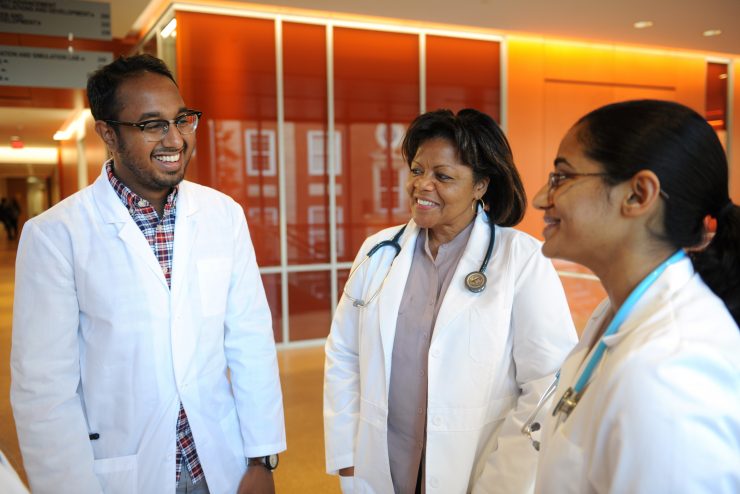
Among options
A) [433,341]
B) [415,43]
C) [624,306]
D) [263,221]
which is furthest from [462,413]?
[415,43]

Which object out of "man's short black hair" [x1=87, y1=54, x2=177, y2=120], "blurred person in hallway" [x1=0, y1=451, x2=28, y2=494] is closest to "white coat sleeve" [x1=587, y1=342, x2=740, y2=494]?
"blurred person in hallway" [x1=0, y1=451, x2=28, y2=494]

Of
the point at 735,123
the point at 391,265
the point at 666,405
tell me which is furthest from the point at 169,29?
the point at 735,123

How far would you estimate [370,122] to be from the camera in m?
5.91

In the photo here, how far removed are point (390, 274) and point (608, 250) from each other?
2.76 ft

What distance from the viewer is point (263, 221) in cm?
558

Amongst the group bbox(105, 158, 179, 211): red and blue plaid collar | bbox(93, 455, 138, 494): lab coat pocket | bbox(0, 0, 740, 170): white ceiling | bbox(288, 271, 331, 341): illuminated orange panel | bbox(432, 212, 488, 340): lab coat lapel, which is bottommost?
bbox(288, 271, 331, 341): illuminated orange panel

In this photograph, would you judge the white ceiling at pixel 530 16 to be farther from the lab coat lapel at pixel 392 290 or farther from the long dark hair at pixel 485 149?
the lab coat lapel at pixel 392 290

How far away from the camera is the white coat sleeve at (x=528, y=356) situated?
151cm

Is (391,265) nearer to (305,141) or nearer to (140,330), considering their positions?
(140,330)

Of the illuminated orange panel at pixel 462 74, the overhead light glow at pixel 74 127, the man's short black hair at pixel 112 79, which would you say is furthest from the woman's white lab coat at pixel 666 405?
the overhead light glow at pixel 74 127

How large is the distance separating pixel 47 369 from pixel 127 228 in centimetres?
42

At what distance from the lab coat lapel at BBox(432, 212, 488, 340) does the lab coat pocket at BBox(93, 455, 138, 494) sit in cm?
91

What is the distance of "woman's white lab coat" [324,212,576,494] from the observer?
1.56 metres

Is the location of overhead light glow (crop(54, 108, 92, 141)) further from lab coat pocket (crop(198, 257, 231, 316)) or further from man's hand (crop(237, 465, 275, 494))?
man's hand (crop(237, 465, 275, 494))
